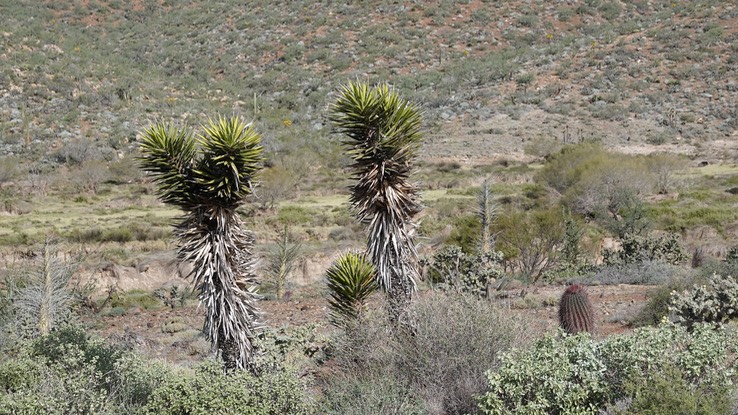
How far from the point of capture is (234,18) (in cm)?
7112

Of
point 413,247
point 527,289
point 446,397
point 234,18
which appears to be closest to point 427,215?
point 527,289

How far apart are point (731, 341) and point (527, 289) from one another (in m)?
8.76

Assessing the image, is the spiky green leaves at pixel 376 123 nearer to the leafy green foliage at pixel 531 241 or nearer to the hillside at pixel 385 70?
the leafy green foliage at pixel 531 241

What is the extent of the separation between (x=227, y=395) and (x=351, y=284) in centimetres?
281

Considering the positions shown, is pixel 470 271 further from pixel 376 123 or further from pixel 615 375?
pixel 615 375

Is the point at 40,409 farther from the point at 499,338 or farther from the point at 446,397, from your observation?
the point at 499,338

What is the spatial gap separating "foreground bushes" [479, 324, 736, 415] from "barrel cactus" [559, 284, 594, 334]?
2971mm

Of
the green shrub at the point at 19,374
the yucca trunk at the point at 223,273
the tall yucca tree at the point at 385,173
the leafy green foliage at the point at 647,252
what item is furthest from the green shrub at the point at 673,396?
the leafy green foliage at the point at 647,252

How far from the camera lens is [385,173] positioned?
9094mm

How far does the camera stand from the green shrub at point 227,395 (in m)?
6.82

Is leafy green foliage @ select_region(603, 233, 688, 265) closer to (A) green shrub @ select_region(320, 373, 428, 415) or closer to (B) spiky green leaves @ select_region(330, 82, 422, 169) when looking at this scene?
(B) spiky green leaves @ select_region(330, 82, 422, 169)

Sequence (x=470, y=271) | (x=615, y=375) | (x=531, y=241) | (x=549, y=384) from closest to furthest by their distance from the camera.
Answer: (x=549, y=384), (x=615, y=375), (x=470, y=271), (x=531, y=241)

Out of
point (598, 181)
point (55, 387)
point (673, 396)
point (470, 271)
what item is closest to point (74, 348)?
point (55, 387)

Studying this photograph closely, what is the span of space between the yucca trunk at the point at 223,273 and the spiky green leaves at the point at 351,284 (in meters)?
1.52
